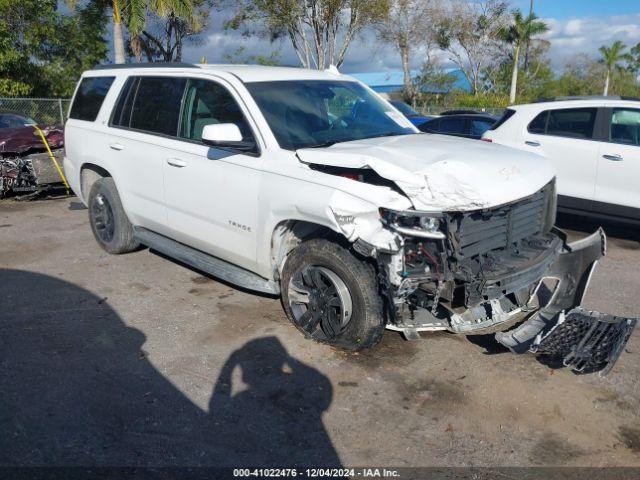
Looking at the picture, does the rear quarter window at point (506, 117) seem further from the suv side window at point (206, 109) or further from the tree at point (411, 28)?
the tree at point (411, 28)

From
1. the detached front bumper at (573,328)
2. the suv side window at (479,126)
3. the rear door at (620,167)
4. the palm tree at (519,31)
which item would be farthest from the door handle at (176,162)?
the palm tree at (519,31)

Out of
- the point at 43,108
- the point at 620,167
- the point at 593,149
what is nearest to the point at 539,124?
the point at 593,149

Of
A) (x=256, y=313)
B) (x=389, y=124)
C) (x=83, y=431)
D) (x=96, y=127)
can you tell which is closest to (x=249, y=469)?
(x=83, y=431)

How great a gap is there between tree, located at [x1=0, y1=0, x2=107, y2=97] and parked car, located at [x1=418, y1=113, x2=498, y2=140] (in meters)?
15.6

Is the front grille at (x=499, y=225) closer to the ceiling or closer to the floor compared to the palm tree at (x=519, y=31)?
closer to the floor

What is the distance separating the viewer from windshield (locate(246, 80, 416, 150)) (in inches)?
184

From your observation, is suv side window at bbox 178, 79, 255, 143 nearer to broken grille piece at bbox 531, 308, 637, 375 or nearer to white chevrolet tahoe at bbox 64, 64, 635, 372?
white chevrolet tahoe at bbox 64, 64, 635, 372

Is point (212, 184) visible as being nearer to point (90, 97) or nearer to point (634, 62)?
point (90, 97)

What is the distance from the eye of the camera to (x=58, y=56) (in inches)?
964

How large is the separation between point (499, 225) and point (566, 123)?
451cm

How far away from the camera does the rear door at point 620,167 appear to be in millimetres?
7227

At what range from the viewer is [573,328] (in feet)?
13.6

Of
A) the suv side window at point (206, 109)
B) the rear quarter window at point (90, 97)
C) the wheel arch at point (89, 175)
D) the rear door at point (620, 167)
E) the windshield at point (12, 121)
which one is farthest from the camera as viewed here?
the windshield at point (12, 121)

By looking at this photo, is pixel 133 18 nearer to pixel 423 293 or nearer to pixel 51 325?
pixel 51 325
